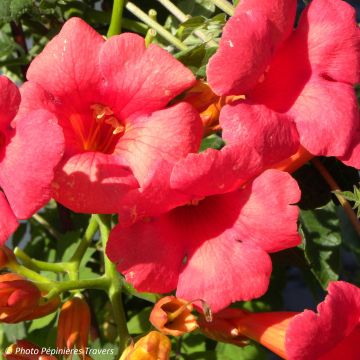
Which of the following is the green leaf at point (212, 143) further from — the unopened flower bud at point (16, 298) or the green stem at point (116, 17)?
the unopened flower bud at point (16, 298)

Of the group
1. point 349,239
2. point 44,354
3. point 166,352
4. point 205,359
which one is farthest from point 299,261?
point 349,239

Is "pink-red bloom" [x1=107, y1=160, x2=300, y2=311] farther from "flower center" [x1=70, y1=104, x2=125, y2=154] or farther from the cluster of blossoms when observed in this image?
"flower center" [x1=70, y1=104, x2=125, y2=154]

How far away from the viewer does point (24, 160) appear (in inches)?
40.1

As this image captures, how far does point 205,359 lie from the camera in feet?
5.38


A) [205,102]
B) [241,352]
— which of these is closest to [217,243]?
[205,102]

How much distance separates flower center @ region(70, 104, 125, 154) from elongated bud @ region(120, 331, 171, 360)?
1.16 feet

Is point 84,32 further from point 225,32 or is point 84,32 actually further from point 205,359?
point 205,359

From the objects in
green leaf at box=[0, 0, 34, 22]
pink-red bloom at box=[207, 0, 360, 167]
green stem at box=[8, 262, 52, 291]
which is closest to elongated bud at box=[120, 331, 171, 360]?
green stem at box=[8, 262, 52, 291]

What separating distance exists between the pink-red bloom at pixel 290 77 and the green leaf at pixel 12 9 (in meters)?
0.52

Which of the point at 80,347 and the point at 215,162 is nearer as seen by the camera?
the point at 215,162

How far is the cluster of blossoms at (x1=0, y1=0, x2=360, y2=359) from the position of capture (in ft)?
3.47

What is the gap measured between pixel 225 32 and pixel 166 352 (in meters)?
0.53

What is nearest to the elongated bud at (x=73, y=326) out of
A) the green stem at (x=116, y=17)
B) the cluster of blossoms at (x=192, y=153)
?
the cluster of blossoms at (x=192, y=153)

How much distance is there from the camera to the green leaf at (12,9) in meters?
1.42
